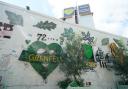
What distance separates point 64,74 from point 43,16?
3531 mm

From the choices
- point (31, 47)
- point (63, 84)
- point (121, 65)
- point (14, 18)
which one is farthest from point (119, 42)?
point (14, 18)

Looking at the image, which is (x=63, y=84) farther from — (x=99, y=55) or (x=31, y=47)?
(x=99, y=55)

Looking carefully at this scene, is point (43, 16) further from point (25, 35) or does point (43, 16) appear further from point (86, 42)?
point (86, 42)

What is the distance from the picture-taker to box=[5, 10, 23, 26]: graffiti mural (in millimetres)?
13030

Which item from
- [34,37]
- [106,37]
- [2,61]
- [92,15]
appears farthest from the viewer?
[92,15]

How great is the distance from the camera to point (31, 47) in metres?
13.9

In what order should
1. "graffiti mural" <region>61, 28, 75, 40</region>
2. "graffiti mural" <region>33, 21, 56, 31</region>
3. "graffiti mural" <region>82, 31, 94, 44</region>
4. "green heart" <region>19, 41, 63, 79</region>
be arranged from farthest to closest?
"graffiti mural" <region>82, 31, 94, 44</region> < "graffiti mural" <region>61, 28, 75, 40</region> < "graffiti mural" <region>33, 21, 56, 31</region> < "green heart" <region>19, 41, 63, 79</region>

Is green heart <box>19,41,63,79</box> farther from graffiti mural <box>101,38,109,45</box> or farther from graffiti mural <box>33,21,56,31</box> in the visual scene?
graffiti mural <box>101,38,109,45</box>

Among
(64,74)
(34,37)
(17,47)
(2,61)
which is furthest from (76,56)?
(2,61)

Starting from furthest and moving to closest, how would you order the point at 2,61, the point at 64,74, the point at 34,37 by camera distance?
the point at 64,74 → the point at 34,37 → the point at 2,61

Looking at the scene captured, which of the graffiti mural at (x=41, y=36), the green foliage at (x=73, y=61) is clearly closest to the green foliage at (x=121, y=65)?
the green foliage at (x=73, y=61)

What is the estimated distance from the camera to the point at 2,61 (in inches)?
483

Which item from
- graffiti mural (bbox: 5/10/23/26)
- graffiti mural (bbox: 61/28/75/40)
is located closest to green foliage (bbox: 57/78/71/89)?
graffiti mural (bbox: 61/28/75/40)

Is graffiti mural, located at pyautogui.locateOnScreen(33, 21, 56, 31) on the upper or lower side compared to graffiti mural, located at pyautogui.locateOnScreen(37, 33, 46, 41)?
upper
